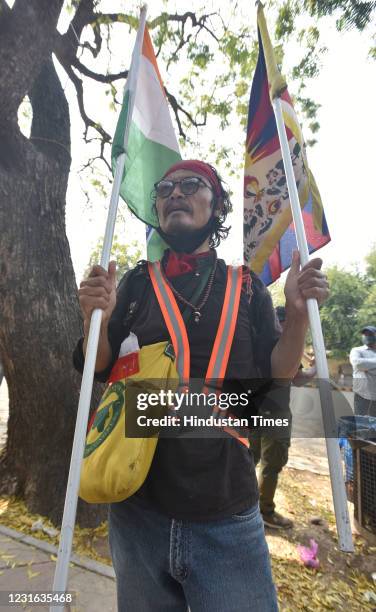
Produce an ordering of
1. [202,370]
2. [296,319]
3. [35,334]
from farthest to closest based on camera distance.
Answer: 1. [35,334]
2. [296,319]
3. [202,370]

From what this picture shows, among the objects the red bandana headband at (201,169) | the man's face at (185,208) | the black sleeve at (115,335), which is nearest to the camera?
the black sleeve at (115,335)

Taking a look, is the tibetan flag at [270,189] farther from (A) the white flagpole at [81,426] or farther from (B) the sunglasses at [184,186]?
(A) the white flagpole at [81,426]

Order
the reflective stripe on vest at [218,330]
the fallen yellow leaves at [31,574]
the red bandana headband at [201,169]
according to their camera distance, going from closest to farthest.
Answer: the reflective stripe on vest at [218,330]
the red bandana headband at [201,169]
the fallen yellow leaves at [31,574]

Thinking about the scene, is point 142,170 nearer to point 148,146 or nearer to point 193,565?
point 148,146

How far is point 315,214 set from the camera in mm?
1999

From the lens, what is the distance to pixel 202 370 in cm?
127

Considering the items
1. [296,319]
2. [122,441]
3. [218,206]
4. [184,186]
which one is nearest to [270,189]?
[218,206]

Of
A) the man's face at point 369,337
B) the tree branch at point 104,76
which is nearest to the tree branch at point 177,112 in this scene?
the tree branch at point 104,76

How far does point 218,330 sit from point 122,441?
0.51 m

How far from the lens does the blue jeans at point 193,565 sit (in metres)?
1.08

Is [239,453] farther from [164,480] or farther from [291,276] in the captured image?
[291,276]

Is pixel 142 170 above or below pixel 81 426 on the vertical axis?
above

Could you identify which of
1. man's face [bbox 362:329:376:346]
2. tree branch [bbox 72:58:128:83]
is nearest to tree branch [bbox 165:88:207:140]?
tree branch [bbox 72:58:128:83]

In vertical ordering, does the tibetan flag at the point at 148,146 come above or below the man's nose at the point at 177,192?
above
